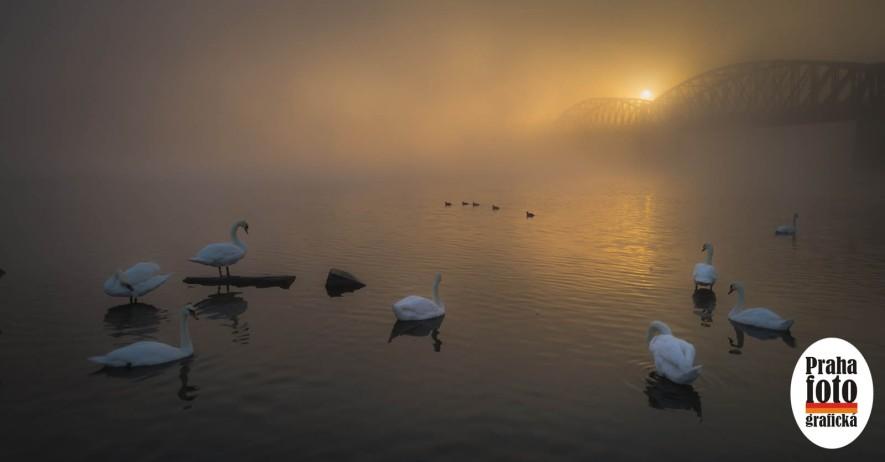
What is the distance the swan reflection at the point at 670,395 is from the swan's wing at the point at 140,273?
566 inches

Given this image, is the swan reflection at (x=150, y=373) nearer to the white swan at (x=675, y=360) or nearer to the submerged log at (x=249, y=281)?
the submerged log at (x=249, y=281)

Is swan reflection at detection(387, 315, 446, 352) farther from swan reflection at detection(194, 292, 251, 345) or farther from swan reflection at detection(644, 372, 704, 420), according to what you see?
swan reflection at detection(644, 372, 704, 420)

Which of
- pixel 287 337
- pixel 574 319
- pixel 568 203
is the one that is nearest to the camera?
pixel 287 337

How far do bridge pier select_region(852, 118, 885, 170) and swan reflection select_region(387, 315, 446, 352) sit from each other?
164 metres

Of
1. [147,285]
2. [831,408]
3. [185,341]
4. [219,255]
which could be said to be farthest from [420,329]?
[831,408]

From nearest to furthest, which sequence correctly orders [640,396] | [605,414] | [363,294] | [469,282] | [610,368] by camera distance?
[605,414] → [640,396] → [610,368] → [363,294] → [469,282]

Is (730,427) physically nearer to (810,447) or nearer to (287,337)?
(810,447)

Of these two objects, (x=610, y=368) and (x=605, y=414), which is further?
(x=610, y=368)

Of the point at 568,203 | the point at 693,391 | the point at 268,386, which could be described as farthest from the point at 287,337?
the point at 568,203

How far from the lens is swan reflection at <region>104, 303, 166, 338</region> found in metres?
15.0

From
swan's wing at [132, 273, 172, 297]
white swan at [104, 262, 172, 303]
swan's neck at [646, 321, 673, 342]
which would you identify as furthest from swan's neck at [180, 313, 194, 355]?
swan's neck at [646, 321, 673, 342]

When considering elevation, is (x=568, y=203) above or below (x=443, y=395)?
above

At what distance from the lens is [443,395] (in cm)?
1101

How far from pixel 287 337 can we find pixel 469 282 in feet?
28.9
